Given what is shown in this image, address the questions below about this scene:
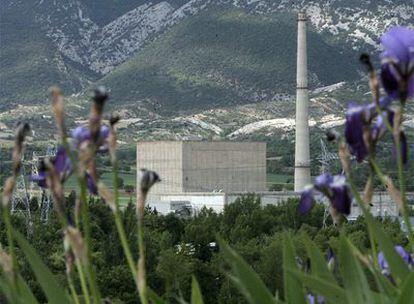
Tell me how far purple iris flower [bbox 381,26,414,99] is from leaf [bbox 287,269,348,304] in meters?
0.30

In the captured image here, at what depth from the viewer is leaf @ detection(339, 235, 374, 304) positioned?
1.49 m

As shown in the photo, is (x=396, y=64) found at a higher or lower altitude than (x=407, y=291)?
higher

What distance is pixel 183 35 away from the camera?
12075cm

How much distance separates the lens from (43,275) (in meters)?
1.53

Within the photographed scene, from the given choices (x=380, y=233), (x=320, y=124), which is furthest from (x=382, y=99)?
(x=320, y=124)

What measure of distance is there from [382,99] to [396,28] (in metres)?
0.12

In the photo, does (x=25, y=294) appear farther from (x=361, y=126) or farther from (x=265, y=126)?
(x=265, y=126)

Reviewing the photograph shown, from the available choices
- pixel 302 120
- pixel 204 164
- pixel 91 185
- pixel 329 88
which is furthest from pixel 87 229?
pixel 329 88

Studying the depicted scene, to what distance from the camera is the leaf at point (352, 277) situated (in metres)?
1.49

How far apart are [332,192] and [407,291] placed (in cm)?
23

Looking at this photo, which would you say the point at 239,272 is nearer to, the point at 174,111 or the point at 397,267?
the point at 397,267

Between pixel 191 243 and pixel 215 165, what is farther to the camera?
pixel 215 165

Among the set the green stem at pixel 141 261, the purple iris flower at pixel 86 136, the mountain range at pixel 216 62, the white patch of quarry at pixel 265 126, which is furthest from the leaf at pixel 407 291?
the white patch of quarry at pixel 265 126

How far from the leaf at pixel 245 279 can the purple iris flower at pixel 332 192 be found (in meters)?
0.17
